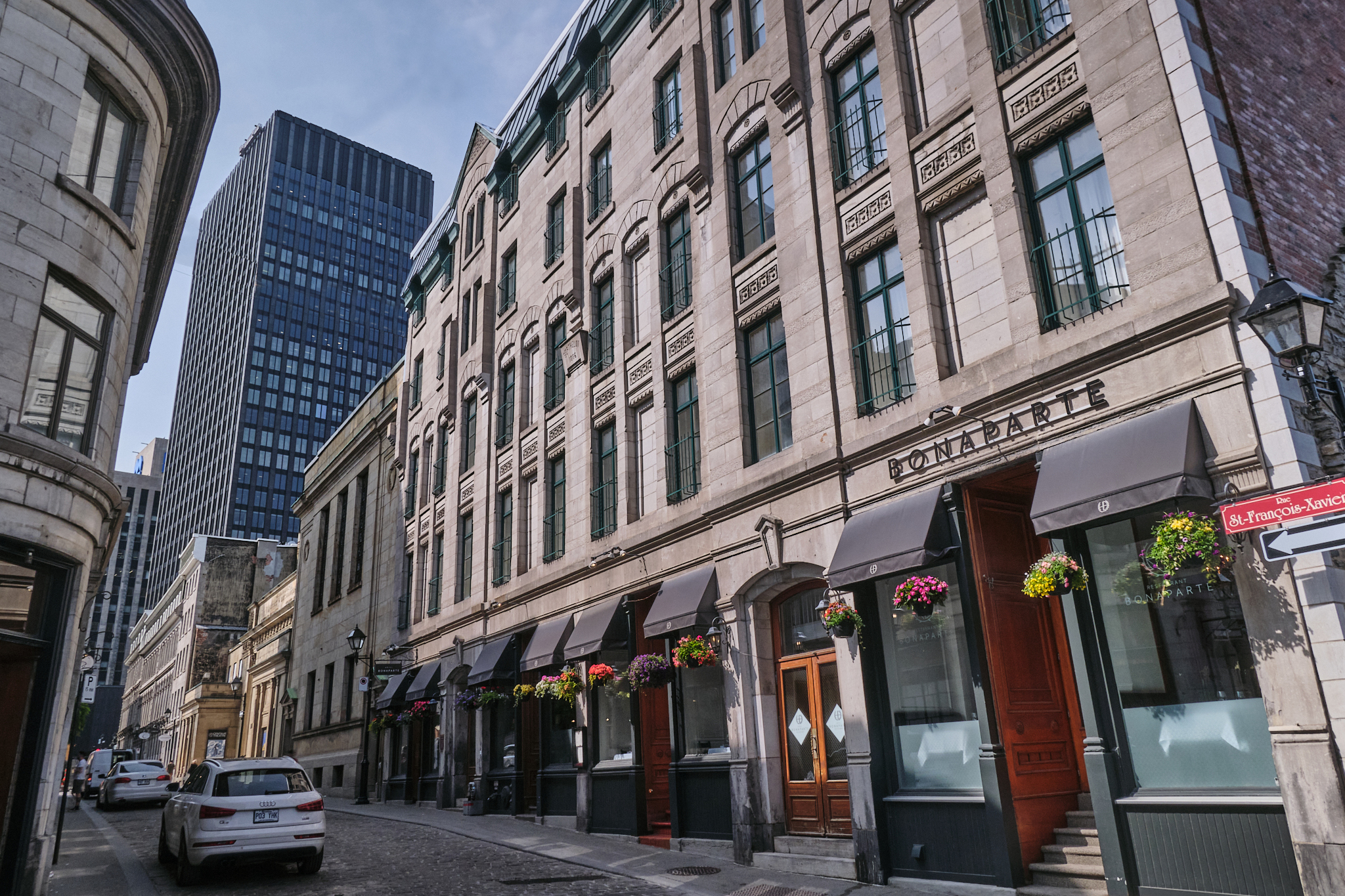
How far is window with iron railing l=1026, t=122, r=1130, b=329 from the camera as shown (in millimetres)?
10461

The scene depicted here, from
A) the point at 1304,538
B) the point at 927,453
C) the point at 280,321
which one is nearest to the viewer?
the point at 1304,538

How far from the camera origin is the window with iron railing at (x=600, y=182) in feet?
71.2

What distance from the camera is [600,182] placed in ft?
72.5

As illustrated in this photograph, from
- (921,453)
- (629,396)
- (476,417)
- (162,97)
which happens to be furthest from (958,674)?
(476,417)

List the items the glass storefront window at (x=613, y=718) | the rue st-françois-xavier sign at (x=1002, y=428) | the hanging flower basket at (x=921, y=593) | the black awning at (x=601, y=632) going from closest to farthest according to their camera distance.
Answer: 1. the rue st-françois-xavier sign at (x=1002, y=428)
2. the hanging flower basket at (x=921, y=593)
3. the black awning at (x=601, y=632)
4. the glass storefront window at (x=613, y=718)

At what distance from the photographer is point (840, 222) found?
1420 centimetres

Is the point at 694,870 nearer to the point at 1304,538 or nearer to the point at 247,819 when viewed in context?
the point at 247,819

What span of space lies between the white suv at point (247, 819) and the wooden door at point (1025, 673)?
9.27 m

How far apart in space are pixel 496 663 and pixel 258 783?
907 cm

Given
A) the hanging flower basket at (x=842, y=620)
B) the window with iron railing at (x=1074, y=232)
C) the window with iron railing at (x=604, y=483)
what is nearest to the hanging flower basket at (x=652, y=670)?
the window with iron railing at (x=604, y=483)

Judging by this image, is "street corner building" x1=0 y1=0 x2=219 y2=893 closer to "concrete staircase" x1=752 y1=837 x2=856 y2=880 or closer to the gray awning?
"concrete staircase" x1=752 y1=837 x2=856 y2=880

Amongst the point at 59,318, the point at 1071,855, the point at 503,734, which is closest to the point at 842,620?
the point at 1071,855

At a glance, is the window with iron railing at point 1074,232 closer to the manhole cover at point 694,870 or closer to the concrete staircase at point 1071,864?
the concrete staircase at point 1071,864

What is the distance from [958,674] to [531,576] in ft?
42.5
